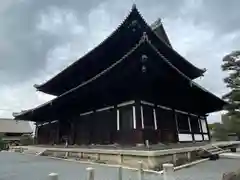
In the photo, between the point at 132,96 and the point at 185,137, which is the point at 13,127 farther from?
the point at 132,96

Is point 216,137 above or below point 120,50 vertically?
below

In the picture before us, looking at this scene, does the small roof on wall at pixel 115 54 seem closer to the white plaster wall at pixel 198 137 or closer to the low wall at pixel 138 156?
the white plaster wall at pixel 198 137

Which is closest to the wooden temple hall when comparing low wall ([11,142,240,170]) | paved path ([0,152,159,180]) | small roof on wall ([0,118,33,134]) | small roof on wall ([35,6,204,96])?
small roof on wall ([35,6,204,96])

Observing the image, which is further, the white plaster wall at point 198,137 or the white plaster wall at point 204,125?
the white plaster wall at point 204,125

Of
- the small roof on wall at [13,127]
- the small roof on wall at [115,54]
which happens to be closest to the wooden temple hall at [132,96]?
the small roof on wall at [115,54]

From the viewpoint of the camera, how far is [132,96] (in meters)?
11.0

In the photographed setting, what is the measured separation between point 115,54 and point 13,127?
43.1m

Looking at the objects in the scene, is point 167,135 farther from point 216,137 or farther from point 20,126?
point 20,126

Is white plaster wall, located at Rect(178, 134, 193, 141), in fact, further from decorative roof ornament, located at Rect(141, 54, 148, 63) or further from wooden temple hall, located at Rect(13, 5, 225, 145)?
decorative roof ornament, located at Rect(141, 54, 148, 63)

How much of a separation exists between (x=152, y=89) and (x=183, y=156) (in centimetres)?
340

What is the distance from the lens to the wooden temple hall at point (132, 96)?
33.8 feet

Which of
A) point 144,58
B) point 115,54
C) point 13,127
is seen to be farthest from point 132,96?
point 13,127

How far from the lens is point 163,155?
359 inches

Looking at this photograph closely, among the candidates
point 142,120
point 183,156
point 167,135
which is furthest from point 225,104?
point 142,120
